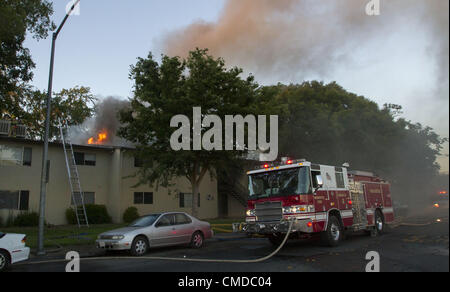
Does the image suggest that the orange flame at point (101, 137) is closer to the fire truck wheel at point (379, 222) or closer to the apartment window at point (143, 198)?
the apartment window at point (143, 198)

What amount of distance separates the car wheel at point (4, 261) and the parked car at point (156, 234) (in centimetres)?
263

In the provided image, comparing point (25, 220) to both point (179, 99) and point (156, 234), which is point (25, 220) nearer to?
point (179, 99)

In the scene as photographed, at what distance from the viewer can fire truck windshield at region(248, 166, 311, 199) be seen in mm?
10906

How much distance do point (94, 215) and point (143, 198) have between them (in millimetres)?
4012

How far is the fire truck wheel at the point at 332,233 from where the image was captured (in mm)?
11266

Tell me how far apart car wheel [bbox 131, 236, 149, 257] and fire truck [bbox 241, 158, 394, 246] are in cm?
319

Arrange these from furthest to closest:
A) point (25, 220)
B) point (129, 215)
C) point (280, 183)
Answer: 1. point (129, 215)
2. point (25, 220)
3. point (280, 183)

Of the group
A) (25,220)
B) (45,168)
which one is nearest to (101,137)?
(25,220)

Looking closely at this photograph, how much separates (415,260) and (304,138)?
17.3 meters

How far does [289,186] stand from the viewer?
11.1 metres

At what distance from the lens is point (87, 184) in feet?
82.9
